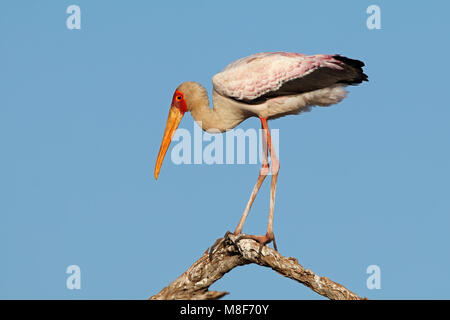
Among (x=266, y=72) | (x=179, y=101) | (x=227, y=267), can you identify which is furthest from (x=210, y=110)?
(x=227, y=267)

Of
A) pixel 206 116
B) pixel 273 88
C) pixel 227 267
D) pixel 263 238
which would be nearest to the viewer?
pixel 227 267

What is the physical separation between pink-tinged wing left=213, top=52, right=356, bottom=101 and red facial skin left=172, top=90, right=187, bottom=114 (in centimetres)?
86

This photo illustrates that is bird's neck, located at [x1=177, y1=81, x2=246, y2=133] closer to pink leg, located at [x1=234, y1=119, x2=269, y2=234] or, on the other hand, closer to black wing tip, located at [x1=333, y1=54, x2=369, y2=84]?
pink leg, located at [x1=234, y1=119, x2=269, y2=234]

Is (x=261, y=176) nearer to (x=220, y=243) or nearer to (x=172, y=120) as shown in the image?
(x=220, y=243)

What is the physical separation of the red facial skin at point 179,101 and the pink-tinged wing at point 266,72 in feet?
2.82

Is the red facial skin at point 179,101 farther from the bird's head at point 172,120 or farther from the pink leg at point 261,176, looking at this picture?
the pink leg at point 261,176

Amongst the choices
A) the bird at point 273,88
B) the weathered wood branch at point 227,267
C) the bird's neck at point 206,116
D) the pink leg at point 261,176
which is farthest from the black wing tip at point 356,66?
the weathered wood branch at point 227,267

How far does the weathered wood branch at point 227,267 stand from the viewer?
8.52 meters

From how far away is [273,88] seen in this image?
919 centimetres

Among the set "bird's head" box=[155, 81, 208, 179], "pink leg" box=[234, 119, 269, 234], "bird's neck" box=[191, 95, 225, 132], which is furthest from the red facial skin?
"pink leg" box=[234, 119, 269, 234]

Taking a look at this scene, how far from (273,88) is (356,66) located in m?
1.14

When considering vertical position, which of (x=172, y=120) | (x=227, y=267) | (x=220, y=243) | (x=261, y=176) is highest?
(x=172, y=120)
